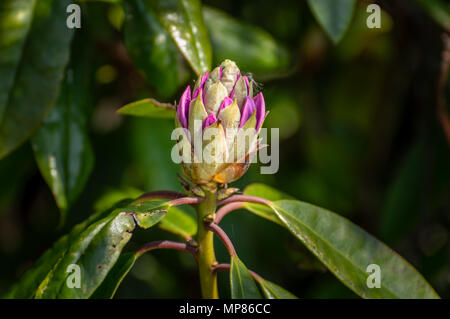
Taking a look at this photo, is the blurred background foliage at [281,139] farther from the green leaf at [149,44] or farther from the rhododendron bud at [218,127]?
the rhododendron bud at [218,127]

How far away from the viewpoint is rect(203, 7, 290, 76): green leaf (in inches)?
56.3

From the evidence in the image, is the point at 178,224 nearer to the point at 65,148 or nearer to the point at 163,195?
the point at 163,195

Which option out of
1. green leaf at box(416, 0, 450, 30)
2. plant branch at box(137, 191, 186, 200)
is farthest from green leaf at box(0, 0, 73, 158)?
green leaf at box(416, 0, 450, 30)

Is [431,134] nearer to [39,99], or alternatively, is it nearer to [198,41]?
[198,41]

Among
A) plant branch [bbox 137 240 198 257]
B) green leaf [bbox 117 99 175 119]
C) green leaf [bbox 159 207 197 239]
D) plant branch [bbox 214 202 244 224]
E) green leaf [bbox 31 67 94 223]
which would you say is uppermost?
green leaf [bbox 117 99 175 119]

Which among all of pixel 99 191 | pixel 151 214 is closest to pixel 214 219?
pixel 151 214

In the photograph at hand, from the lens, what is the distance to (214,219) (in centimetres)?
90

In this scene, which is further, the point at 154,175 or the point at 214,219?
the point at 154,175

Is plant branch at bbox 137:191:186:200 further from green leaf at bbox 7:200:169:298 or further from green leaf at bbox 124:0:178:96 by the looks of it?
green leaf at bbox 124:0:178:96

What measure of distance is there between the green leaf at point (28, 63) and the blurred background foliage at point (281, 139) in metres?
0.04

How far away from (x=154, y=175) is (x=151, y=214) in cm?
66

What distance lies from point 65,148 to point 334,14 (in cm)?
67

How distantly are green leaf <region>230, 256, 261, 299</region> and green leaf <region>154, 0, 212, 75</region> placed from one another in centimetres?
42

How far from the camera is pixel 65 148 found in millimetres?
1173
